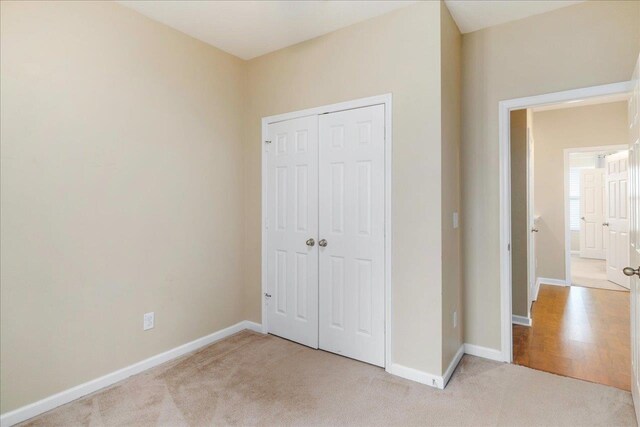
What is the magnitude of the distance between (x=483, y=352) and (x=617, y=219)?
152 inches

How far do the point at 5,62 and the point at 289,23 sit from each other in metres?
1.81

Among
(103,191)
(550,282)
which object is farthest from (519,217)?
(103,191)

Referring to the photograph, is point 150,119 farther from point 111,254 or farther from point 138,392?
point 138,392

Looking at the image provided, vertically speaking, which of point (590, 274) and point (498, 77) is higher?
point (498, 77)

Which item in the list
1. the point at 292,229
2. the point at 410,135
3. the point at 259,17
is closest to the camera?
the point at 410,135

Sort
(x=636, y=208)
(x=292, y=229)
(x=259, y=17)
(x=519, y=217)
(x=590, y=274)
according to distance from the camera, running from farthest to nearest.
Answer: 1. (x=590, y=274)
2. (x=519, y=217)
3. (x=292, y=229)
4. (x=259, y=17)
5. (x=636, y=208)

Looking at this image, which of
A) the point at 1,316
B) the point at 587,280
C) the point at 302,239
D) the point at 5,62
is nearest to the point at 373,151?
the point at 302,239

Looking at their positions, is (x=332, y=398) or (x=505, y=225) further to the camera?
(x=505, y=225)

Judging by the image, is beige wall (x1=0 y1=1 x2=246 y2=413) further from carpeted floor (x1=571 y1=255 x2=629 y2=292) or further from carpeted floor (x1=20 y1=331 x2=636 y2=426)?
carpeted floor (x1=571 y1=255 x2=629 y2=292)

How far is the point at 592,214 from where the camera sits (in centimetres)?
681

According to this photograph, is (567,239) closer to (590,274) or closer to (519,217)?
(590,274)

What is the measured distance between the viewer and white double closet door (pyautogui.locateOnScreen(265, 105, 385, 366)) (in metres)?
2.54

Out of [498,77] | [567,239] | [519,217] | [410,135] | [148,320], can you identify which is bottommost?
[148,320]

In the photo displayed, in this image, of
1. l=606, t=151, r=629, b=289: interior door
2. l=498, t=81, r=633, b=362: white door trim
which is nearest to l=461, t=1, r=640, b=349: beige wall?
l=498, t=81, r=633, b=362: white door trim
